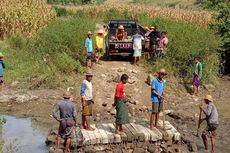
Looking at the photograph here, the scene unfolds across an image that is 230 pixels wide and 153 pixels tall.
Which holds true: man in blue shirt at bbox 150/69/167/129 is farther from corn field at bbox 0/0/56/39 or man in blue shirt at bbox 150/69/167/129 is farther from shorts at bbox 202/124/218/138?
corn field at bbox 0/0/56/39

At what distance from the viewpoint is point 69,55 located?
18844mm

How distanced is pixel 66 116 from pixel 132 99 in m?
6.02

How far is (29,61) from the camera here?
1980cm

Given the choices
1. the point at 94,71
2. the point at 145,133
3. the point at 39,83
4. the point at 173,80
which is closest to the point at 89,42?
the point at 94,71

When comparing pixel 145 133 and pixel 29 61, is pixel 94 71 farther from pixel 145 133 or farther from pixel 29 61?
pixel 145 133

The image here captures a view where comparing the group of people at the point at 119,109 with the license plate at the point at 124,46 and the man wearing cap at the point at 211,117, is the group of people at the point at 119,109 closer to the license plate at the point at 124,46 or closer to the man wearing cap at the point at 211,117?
the man wearing cap at the point at 211,117

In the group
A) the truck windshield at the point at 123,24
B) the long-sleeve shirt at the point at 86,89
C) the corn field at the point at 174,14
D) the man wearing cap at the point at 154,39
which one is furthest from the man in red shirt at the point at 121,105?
the corn field at the point at 174,14

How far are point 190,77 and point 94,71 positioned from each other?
396cm

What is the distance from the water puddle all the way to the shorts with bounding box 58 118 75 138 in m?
1.19

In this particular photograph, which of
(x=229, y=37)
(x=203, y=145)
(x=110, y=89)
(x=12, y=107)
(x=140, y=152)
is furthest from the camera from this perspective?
(x=229, y=37)

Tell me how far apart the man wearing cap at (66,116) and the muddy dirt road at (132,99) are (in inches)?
118

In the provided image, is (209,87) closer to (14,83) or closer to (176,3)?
(14,83)

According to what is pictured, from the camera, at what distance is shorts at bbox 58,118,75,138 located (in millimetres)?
11023

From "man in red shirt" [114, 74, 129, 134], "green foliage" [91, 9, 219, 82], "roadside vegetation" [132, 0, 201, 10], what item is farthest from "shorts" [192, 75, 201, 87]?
"roadside vegetation" [132, 0, 201, 10]
